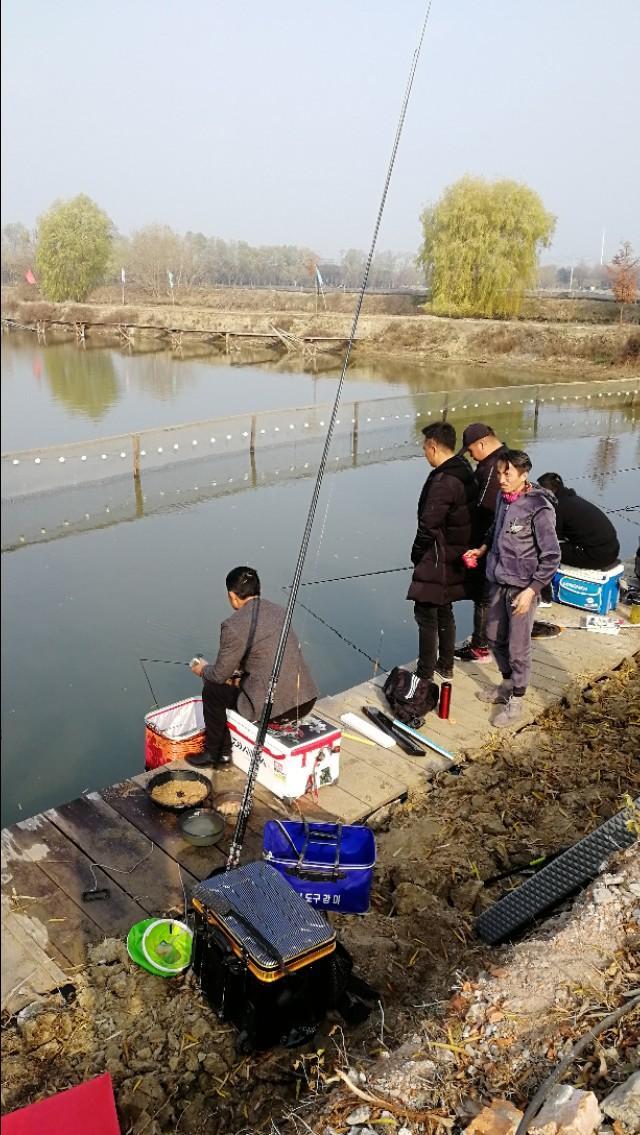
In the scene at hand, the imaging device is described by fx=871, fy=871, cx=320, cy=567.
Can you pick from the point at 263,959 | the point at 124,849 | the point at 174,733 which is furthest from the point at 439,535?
the point at 263,959

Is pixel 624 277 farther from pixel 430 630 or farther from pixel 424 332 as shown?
pixel 430 630

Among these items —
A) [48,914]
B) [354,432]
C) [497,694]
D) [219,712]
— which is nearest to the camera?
[48,914]

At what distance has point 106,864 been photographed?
12.6 ft

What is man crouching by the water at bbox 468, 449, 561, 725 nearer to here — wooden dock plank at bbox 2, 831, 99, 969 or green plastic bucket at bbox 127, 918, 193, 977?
green plastic bucket at bbox 127, 918, 193, 977

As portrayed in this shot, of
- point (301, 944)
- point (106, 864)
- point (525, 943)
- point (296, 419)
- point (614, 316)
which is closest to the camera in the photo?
point (301, 944)

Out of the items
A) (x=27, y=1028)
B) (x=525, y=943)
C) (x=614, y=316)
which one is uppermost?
(x=614, y=316)

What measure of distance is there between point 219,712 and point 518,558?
1.83m

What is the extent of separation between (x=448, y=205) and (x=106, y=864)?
135 feet

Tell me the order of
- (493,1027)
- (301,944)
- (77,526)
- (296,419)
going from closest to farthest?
(493,1027)
(301,944)
(77,526)
(296,419)

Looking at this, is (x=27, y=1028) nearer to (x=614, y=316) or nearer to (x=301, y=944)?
(x=301, y=944)

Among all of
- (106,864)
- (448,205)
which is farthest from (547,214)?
(106,864)

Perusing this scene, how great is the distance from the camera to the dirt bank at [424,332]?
103ft

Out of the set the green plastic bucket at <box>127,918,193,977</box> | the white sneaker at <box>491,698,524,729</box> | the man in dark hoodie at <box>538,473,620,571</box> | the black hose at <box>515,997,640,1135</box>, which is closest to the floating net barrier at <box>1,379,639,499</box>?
the man in dark hoodie at <box>538,473,620,571</box>

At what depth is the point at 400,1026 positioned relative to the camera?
9.87 ft
